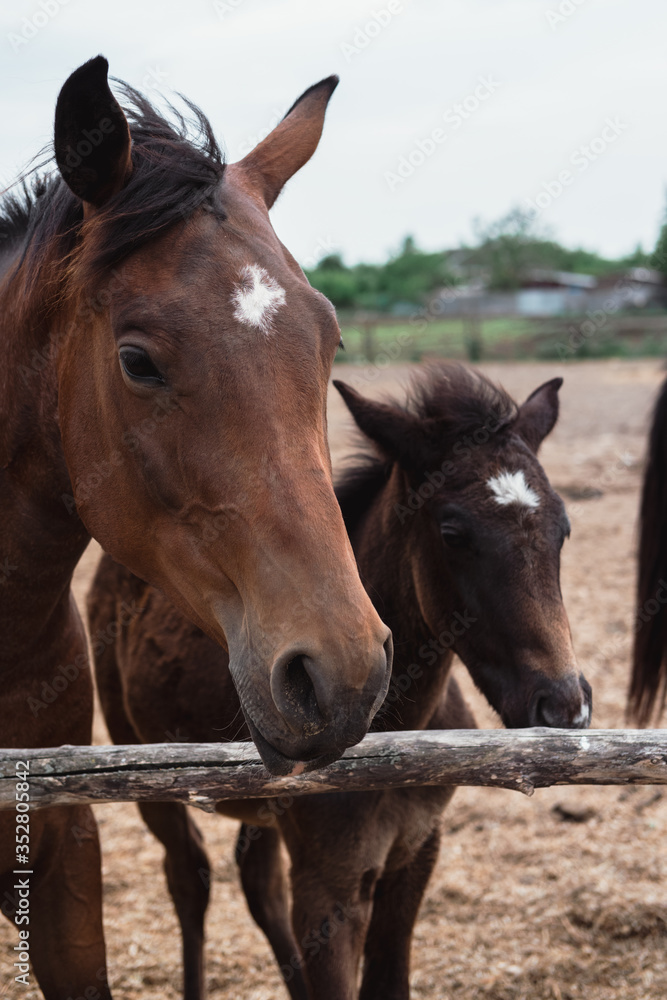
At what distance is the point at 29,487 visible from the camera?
7.05ft

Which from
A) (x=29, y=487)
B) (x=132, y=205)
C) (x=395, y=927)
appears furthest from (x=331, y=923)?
(x=132, y=205)

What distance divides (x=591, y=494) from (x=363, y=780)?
9462 millimetres

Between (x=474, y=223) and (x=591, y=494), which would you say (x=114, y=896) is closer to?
(x=591, y=494)

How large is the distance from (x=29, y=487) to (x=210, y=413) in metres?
0.72

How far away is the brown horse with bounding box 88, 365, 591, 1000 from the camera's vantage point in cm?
260

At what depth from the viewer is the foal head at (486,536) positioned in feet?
8.30

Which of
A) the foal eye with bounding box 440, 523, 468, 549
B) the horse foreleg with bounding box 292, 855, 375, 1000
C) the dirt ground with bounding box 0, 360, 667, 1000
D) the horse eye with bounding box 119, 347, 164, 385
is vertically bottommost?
the dirt ground with bounding box 0, 360, 667, 1000

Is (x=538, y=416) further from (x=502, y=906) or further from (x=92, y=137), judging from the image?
(x=502, y=906)

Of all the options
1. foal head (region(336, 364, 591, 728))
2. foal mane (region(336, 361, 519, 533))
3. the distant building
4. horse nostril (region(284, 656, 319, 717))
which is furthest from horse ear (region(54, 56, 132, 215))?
the distant building

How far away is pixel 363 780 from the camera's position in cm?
197

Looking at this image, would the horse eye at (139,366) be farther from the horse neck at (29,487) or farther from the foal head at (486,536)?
the foal head at (486,536)

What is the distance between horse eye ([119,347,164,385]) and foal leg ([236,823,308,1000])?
109 inches

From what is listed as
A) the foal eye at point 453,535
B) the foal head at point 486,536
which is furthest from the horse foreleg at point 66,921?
the foal eye at point 453,535

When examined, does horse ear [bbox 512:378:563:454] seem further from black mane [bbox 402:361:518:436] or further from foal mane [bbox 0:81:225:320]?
foal mane [bbox 0:81:225:320]
